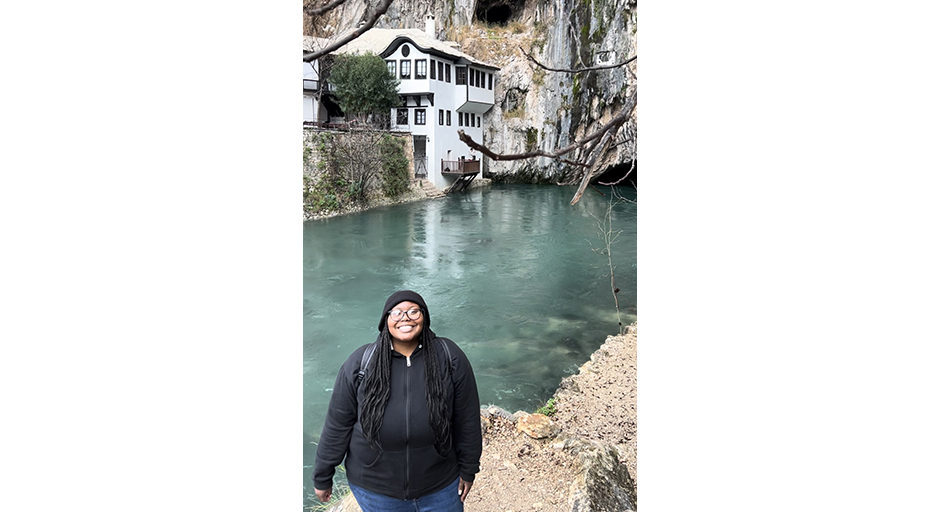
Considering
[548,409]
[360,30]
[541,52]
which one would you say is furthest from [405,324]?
[541,52]

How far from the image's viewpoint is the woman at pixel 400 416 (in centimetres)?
186

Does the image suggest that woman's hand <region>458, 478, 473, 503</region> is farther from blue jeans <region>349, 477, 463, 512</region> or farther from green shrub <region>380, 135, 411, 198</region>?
green shrub <region>380, 135, 411, 198</region>

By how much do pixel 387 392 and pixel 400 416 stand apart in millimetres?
82

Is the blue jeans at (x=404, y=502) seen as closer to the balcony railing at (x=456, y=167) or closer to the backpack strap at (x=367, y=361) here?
the backpack strap at (x=367, y=361)

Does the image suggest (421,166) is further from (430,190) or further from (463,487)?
(463,487)

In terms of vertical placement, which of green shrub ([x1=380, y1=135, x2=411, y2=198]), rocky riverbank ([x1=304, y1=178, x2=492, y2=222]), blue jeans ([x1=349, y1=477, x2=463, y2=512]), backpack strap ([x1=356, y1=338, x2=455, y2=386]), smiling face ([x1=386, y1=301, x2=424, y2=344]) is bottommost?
blue jeans ([x1=349, y1=477, x2=463, y2=512])

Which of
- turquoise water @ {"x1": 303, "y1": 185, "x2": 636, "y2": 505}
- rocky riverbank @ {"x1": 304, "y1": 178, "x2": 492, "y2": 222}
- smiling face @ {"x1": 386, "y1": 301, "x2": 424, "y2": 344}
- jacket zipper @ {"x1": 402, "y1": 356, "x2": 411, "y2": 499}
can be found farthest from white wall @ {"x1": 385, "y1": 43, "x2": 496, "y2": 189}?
jacket zipper @ {"x1": 402, "y1": 356, "x2": 411, "y2": 499}

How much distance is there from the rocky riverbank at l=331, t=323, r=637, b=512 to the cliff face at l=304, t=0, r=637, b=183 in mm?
1278

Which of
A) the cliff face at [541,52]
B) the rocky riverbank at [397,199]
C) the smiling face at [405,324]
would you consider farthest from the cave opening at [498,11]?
the smiling face at [405,324]

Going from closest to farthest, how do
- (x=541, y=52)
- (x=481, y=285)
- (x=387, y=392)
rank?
(x=387, y=392)
(x=481, y=285)
(x=541, y=52)

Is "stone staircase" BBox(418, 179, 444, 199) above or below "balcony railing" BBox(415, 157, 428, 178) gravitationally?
below

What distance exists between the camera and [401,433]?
187 centimetres

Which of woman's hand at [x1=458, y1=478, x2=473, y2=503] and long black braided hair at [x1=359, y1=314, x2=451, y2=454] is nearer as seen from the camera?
long black braided hair at [x1=359, y1=314, x2=451, y2=454]

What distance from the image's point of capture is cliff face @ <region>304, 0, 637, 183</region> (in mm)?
5660
